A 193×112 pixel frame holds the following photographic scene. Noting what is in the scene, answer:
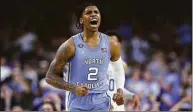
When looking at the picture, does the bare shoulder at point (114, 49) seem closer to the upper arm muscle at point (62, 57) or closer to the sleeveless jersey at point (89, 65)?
the sleeveless jersey at point (89, 65)

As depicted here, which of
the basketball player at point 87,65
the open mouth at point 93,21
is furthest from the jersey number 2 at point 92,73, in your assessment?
the open mouth at point 93,21

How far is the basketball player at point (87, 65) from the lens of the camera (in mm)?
5898

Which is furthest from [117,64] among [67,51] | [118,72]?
[67,51]

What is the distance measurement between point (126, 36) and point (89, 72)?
8260 millimetres

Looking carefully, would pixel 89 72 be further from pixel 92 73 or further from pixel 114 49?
pixel 114 49

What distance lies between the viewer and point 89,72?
19.5ft

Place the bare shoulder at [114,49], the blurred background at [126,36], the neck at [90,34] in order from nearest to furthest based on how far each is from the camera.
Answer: the neck at [90,34]
the bare shoulder at [114,49]
the blurred background at [126,36]

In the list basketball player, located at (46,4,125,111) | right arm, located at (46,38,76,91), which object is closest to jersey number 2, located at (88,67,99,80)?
basketball player, located at (46,4,125,111)

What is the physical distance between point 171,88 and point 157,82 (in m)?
0.29

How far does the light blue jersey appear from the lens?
233 inches

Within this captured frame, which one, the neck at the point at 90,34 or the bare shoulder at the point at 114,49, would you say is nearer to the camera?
the neck at the point at 90,34

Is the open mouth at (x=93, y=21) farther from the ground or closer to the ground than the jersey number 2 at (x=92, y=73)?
farther from the ground

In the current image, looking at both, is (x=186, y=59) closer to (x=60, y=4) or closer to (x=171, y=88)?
(x=171, y=88)

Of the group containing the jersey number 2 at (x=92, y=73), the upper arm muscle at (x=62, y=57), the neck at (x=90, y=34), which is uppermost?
the neck at (x=90, y=34)
